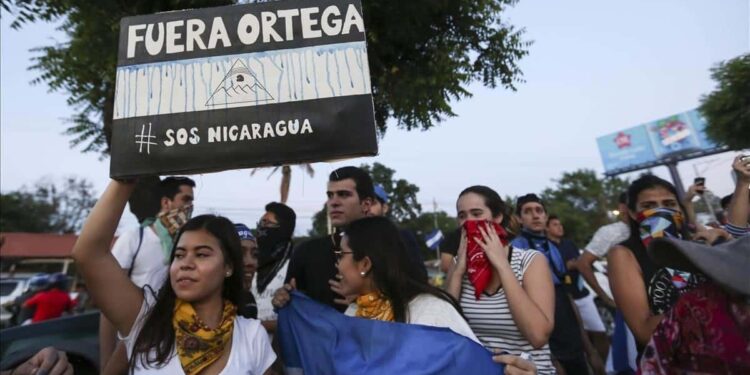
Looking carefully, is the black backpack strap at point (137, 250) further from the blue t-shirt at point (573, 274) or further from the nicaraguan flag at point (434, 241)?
the nicaraguan flag at point (434, 241)

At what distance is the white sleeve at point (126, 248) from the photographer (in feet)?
9.37

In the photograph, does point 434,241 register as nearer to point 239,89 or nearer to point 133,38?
point 239,89

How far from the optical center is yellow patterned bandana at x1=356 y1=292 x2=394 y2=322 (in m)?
1.94

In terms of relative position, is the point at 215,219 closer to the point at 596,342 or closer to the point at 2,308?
the point at 596,342

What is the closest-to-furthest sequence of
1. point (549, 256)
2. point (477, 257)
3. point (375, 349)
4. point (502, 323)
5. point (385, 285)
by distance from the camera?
point (375, 349) → point (385, 285) → point (502, 323) → point (477, 257) → point (549, 256)

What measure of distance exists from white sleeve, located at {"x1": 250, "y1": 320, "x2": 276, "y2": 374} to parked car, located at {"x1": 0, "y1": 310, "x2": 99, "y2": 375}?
2.22m

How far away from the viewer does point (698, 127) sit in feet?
129

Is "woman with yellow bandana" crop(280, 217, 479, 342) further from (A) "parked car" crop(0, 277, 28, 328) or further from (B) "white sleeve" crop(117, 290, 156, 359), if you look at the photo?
(A) "parked car" crop(0, 277, 28, 328)

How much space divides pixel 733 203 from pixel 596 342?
3.13 meters

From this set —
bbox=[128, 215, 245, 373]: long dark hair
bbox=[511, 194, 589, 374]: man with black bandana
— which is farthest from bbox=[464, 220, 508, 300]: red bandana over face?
bbox=[128, 215, 245, 373]: long dark hair

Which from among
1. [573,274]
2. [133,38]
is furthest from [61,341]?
[573,274]

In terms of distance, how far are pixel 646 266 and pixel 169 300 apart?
2.19 meters

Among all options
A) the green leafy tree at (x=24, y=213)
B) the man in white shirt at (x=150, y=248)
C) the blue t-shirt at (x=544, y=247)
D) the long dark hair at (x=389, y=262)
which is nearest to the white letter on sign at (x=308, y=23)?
the long dark hair at (x=389, y=262)

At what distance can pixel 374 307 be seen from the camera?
1.99 metres
